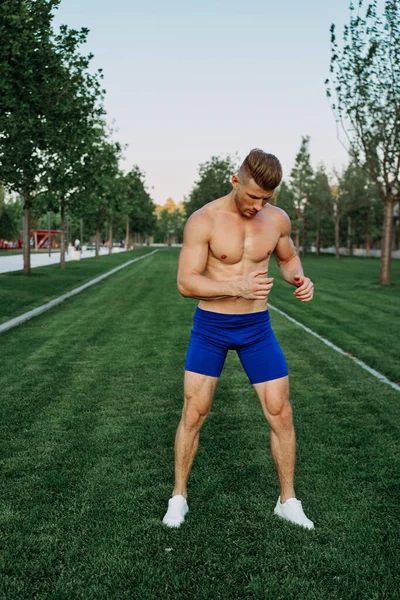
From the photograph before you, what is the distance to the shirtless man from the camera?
3.80 m

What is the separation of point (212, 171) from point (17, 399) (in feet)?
215

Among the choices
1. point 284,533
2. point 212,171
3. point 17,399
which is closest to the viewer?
point 284,533

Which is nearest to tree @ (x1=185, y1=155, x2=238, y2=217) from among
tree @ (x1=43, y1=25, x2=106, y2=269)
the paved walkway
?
the paved walkway

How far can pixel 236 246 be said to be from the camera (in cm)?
386

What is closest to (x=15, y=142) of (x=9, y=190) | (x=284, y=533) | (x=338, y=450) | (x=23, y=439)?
(x=9, y=190)

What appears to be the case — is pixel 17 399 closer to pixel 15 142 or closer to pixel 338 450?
pixel 338 450

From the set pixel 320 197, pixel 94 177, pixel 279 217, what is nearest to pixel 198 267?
pixel 279 217

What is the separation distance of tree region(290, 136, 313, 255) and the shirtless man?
68805 mm

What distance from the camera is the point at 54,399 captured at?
281 inches

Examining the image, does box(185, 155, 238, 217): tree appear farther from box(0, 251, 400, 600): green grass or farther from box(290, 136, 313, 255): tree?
box(0, 251, 400, 600): green grass

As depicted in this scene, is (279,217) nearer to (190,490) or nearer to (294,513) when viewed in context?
(294,513)

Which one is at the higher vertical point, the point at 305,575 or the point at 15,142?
the point at 15,142

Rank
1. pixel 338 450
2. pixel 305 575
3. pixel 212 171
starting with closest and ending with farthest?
1. pixel 305 575
2. pixel 338 450
3. pixel 212 171

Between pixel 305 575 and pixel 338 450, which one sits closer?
pixel 305 575
